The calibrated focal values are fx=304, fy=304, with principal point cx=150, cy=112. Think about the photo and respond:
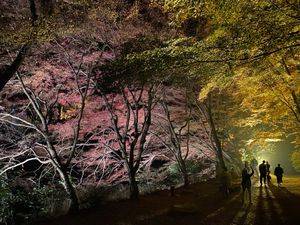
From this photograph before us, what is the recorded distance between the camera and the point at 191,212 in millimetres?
11469

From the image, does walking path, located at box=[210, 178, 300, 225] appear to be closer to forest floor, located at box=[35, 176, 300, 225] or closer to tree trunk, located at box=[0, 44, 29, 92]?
forest floor, located at box=[35, 176, 300, 225]

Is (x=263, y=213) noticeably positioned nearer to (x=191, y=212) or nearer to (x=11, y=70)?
(x=191, y=212)

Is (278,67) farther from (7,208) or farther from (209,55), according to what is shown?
(7,208)

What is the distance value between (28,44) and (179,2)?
15.4ft

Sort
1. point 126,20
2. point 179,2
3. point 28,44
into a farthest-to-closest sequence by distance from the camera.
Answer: point 126,20, point 28,44, point 179,2

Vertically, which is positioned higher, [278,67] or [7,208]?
[278,67]

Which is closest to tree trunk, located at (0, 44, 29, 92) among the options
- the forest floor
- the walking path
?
the forest floor

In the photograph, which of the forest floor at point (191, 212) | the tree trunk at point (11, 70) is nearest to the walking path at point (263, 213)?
the forest floor at point (191, 212)

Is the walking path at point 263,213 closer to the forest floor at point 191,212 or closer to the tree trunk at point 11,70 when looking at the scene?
the forest floor at point 191,212

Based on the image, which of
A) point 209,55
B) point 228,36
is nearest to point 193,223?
point 209,55

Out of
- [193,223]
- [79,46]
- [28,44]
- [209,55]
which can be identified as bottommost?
[193,223]

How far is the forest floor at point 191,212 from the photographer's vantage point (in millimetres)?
10031

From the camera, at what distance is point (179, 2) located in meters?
8.44

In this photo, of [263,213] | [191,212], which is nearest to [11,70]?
[191,212]
